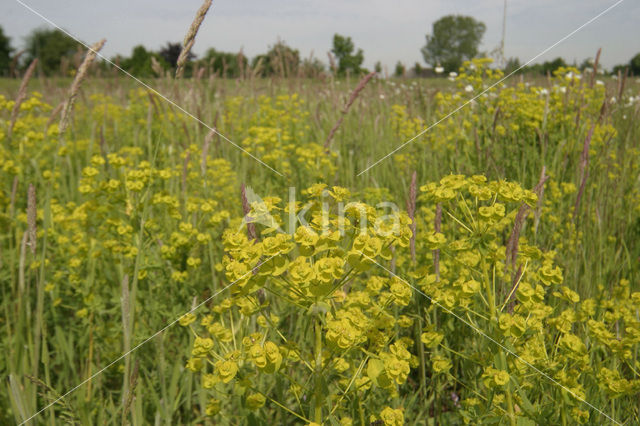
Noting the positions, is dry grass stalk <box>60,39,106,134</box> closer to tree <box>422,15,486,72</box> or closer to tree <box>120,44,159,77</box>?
tree <box>422,15,486,72</box>

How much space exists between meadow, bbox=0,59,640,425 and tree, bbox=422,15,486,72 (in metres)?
0.47

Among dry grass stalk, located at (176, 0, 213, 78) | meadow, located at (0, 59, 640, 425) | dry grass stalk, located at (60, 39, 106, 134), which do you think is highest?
dry grass stalk, located at (176, 0, 213, 78)

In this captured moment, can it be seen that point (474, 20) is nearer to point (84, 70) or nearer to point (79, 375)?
point (84, 70)

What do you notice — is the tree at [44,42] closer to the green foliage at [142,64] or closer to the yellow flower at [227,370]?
the green foliage at [142,64]

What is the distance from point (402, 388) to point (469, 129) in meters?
2.48

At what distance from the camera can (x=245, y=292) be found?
3.64 ft

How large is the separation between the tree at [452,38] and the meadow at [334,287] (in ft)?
1.55

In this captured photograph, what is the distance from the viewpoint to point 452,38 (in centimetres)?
200

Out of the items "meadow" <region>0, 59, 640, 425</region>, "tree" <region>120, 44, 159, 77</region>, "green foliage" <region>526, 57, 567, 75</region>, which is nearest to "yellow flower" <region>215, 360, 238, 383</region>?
"meadow" <region>0, 59, 640, 425</region>

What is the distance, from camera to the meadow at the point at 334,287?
1.19m

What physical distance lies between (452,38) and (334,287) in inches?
54.6

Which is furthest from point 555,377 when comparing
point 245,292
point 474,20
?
point 474,20

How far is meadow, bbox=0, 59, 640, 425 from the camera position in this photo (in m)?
1.19

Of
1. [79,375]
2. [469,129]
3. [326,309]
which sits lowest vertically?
[79,375]
